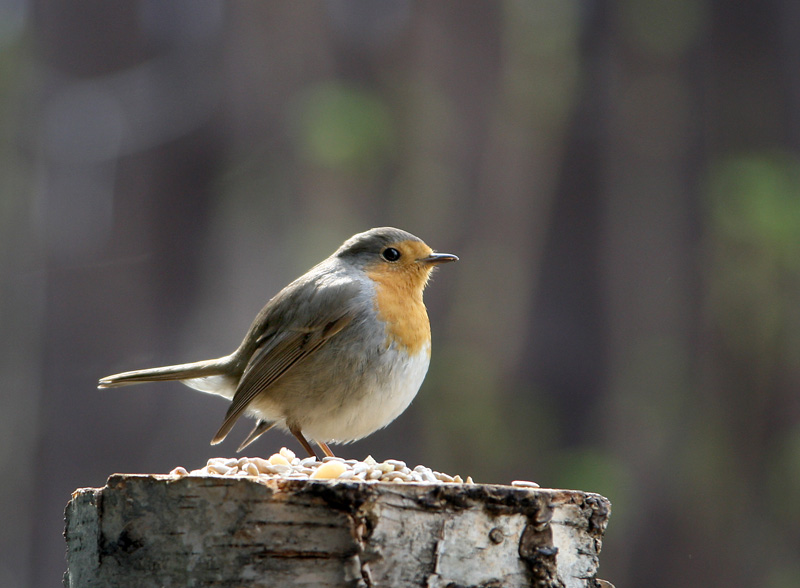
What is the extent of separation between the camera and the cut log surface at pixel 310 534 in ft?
4.86

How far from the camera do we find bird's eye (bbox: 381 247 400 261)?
2887mm

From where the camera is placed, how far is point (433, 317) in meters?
4.51

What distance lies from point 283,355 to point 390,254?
498 millimetres

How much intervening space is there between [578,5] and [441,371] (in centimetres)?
210

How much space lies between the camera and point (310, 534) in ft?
4.87

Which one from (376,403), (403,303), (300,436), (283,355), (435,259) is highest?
(435,259)

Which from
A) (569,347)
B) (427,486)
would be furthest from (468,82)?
(427,486)

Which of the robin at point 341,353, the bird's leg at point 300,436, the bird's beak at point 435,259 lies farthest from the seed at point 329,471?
the bird's beak at point 435,259

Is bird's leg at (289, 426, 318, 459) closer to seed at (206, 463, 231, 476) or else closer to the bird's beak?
the bird's beak

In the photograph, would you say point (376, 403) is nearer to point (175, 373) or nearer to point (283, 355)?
point (283, 355)

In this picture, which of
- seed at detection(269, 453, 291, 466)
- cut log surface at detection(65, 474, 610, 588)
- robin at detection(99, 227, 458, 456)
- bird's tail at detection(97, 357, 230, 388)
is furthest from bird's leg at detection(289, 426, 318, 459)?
cut log surface at detection(65, 474, 610, 588)

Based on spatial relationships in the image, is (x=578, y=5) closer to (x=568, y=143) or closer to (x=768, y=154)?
(x=568, y=143)

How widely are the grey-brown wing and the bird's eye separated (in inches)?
12.0

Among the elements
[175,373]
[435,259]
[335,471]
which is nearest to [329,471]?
[335,471]
